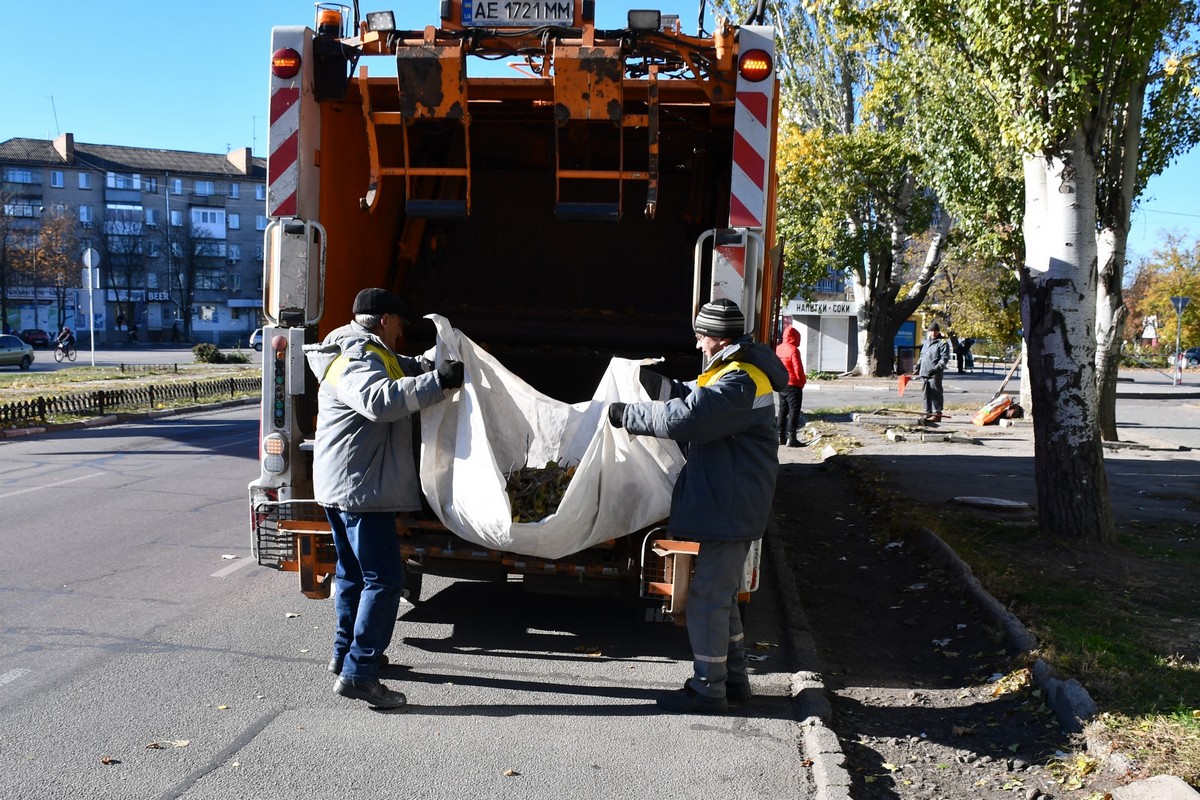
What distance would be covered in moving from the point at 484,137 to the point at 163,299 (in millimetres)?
78065

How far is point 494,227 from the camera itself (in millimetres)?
7293

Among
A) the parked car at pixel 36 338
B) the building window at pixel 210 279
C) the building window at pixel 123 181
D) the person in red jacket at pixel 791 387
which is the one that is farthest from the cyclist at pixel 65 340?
the building window at pixel 123 181

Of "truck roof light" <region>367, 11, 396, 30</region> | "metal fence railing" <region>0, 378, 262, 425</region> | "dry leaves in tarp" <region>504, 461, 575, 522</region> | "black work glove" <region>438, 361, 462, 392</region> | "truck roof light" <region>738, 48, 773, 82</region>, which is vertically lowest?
"metal fence railing" <region>0, 378, 262, 425</region>

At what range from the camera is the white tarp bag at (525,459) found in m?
4.74

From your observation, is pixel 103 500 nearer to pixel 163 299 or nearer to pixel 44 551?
pixel 44 551

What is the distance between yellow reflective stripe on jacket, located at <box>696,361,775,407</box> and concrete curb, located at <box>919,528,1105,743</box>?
1.80 m

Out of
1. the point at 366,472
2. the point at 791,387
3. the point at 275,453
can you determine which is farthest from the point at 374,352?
the point at 791,387

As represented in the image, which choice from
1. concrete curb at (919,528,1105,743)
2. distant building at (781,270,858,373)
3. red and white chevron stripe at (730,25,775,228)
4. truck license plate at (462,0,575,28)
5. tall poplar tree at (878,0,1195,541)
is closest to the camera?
concrete curb at (919,528,1105,743)

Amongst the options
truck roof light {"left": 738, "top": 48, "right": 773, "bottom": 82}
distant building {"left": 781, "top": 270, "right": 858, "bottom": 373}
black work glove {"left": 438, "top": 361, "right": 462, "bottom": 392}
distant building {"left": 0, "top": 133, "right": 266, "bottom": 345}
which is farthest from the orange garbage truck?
distant building {"left": 0, "top": 133, "right": 266, "bottom": 345}

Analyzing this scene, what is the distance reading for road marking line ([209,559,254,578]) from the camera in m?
7.00

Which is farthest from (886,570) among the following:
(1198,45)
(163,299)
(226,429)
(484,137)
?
(163,299)

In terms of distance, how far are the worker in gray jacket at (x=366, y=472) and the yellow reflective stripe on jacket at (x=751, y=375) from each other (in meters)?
1.11

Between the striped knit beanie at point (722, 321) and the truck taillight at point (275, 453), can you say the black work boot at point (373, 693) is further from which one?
the striped knit beanie at point (722, 321)

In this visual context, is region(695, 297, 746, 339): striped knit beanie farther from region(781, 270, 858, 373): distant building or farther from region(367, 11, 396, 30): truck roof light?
region(781, 270, 858, 373): distant building
